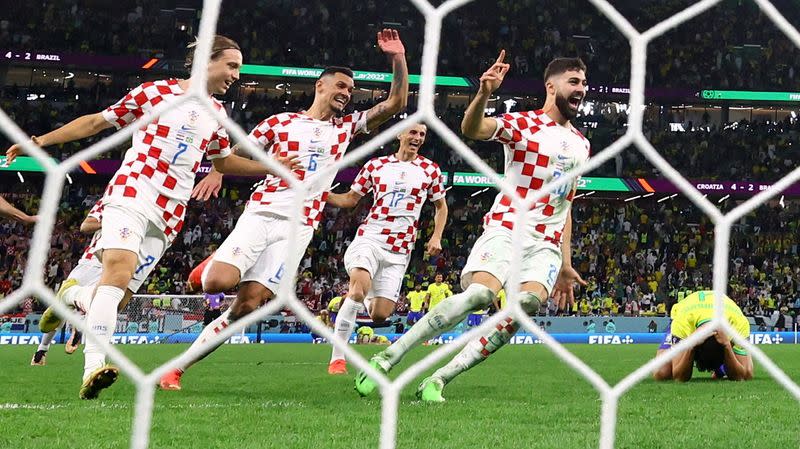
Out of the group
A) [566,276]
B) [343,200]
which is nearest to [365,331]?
[343,200]

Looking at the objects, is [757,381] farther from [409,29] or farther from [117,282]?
[409,29]

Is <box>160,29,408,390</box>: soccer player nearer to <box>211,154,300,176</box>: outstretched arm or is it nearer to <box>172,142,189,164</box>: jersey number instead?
<box>211,154,300,176</box>: outstretched arm

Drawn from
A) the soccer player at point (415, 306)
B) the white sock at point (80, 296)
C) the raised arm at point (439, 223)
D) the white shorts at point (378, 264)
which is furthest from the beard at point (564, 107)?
the soccer player at point (415, 306)

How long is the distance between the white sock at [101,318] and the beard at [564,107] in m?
1.92

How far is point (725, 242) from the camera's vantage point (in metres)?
1.36

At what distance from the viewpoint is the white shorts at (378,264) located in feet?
18.0

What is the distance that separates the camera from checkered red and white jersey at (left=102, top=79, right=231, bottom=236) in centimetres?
329

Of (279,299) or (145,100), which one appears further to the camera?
(145,100)

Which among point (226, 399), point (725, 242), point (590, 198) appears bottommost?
point (226, 399)

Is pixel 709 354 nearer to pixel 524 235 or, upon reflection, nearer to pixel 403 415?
pixel 524 235

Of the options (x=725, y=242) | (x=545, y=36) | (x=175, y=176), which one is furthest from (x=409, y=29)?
(x=725, y=242)

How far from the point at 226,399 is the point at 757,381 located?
2.94 m

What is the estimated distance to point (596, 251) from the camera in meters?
17.4

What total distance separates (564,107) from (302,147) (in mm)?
1330
